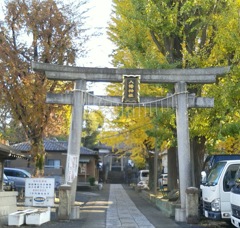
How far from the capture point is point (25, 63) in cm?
2166

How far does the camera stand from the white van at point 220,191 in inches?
492

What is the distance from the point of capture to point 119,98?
53.2 ft

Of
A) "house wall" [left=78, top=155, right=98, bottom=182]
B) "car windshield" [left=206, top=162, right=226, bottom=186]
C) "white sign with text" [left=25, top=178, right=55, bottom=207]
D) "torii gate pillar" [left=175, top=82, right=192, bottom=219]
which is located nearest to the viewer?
"car windshield" [left=206, top=162, right=226, bottom=186]

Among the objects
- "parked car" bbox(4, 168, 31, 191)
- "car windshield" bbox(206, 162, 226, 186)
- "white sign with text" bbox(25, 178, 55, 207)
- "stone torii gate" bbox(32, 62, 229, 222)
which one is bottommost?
"white sign with text" bbox(25, 178, 55, 207)

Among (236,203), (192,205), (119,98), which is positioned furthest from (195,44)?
(236,203)

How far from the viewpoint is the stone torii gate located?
51.2ft

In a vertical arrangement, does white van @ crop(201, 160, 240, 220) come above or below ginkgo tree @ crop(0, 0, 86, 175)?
below

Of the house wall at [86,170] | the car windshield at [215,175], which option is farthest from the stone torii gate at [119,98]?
the house wall at [86,170]

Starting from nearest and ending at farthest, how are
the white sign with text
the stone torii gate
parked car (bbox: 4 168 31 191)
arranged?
the stone torii gate
the white sign with text
parked car (bbox: 4 168 31 191)

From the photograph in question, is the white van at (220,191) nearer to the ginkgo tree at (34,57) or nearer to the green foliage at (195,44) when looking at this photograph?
the green foliage at (195,44)

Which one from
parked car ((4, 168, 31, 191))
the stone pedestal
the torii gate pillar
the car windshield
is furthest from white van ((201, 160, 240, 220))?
parked car ((4, 168, 31, 191))

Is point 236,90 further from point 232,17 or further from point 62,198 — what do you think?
point 62,198

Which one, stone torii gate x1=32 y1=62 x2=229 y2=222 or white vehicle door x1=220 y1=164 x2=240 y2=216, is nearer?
white vehicle door x1=220 y1=164 x2=240 y2=216

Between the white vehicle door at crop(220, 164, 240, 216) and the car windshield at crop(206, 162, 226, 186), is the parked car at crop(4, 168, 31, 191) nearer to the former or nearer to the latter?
the car windshield at crop(206, 162, 226, 186)
